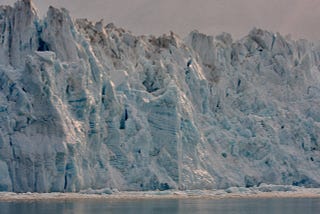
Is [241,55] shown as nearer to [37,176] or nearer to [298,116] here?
[298,116]

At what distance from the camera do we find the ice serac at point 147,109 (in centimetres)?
3816

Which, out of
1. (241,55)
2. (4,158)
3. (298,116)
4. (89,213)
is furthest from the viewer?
(241,55)

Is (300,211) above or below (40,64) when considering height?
below

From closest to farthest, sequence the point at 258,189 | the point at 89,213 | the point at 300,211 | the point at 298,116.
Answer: the point at 89,213 < the point at 300,211 < the point at 258,189 < the point at 298,116

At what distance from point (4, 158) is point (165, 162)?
9.77m

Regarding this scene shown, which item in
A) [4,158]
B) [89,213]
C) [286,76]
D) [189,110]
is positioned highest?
[286,76]

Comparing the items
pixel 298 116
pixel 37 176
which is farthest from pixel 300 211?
pixel 298 116

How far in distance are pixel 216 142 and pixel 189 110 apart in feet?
10.2

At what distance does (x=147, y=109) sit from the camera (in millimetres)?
43562

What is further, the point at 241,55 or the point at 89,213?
the point at 241,55

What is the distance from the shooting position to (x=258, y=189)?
45.0 metres

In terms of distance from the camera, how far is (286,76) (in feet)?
172

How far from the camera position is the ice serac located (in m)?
38.2

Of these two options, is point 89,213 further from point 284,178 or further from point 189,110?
point 284,178
